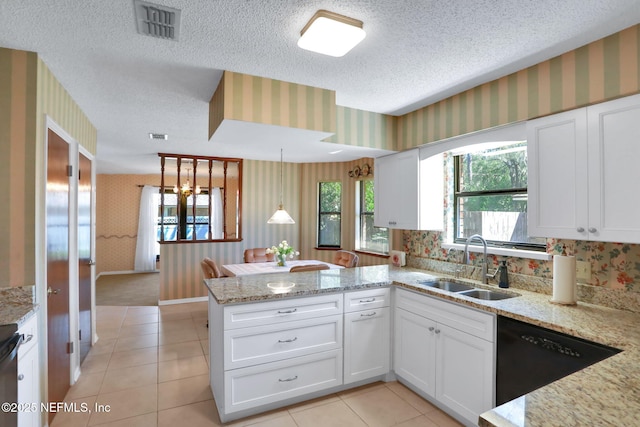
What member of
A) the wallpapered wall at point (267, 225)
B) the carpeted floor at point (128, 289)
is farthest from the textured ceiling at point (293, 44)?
the carpeted floor at point (128, 289)

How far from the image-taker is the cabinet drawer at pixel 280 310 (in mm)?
2270

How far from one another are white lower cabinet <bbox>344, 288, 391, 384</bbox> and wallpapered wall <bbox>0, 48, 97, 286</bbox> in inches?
85.3

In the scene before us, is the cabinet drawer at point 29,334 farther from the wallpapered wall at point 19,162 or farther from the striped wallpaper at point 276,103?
the striped wallpaper at point 276,103

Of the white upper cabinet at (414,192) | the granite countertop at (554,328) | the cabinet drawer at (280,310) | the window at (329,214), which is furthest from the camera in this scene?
the window at (329,214)

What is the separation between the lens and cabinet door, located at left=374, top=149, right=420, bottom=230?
3324 millimetres

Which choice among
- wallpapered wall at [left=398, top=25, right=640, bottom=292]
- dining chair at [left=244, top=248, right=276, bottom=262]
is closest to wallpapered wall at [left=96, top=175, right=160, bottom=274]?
dining chair at [left=244, top=248, right=276, bottom=262]

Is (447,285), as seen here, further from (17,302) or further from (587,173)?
(17,302)

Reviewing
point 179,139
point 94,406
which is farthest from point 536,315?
point 179,139

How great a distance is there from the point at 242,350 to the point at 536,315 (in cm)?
186

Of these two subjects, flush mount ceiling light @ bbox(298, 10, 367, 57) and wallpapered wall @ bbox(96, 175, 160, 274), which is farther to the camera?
wallpapered wall @ bbox(96, 175, 160, 274)

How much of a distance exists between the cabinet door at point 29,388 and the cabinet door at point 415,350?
2463mm

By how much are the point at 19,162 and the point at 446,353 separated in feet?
10.1

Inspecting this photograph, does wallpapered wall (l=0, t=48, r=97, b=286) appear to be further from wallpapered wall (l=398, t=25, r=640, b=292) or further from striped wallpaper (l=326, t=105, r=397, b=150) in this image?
wallpapered wall (l=398, t=25, r=640, b=292)

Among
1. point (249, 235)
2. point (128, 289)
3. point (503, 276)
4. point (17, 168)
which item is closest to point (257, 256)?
point (249, 235)
